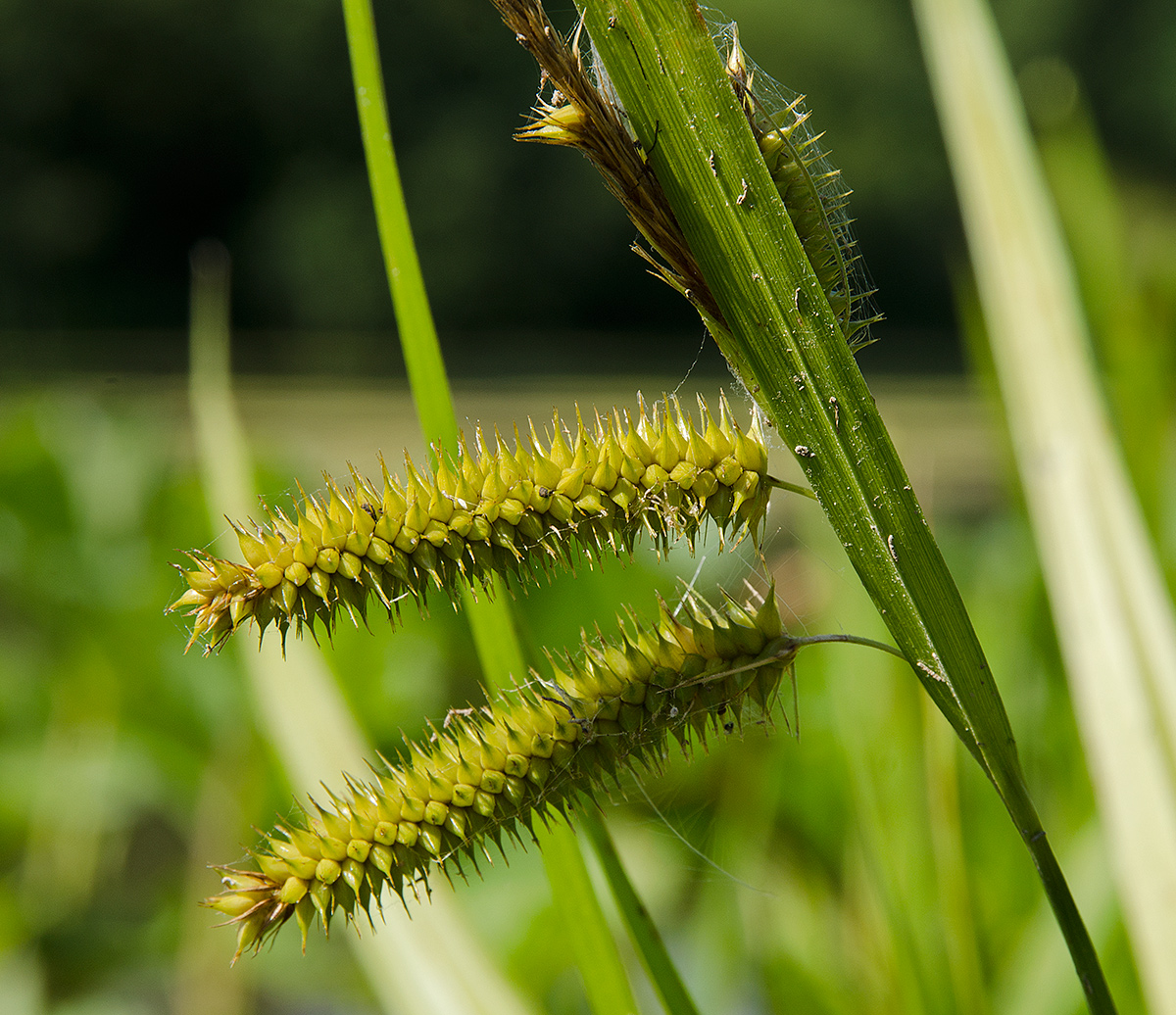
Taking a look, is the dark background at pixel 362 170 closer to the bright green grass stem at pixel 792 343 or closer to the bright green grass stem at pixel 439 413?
the bright green grass stem at pixel 439 413

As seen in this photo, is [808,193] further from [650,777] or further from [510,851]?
[510,851]

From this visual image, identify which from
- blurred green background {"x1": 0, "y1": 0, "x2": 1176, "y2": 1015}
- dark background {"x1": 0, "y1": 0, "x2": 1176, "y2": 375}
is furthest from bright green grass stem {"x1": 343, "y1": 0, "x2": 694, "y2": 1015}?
dark background {"x1": 0, "y1": 0, "x2": 1176, "y2": 375}

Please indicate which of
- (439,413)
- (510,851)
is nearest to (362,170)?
(510,851)

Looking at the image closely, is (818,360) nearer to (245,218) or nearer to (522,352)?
(522,352)

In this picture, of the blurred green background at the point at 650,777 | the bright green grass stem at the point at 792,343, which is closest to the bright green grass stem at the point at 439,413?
the blurred green background at the point at 650,777

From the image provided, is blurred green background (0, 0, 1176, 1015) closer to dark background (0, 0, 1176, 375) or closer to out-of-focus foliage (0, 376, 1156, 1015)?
out-of-focus foliage (0, 376, 1156, 1015)

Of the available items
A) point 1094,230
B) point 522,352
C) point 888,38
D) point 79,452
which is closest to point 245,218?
point 522,352
